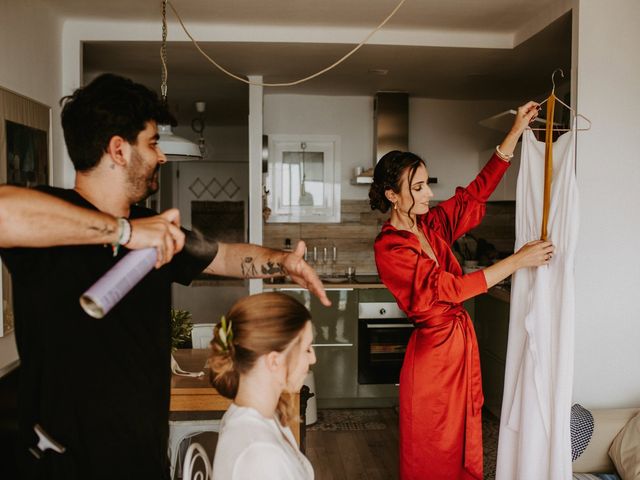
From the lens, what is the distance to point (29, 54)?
307 centimetres

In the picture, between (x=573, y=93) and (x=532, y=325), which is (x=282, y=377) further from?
(x=573, y=93)

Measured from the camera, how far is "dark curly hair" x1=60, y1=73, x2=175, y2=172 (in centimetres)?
137

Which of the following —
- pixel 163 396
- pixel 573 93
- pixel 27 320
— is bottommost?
pixel 163 396

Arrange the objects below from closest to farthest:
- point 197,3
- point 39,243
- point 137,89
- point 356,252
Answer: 1. point 39,243
2. point 137,89
3. point 197,3
4. point 356,252

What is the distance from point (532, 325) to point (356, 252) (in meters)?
3.12

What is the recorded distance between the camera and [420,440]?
2389mm

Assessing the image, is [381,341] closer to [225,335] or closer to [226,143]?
[225,335]

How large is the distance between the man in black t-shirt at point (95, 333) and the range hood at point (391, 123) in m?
3.68

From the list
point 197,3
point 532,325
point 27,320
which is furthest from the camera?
point 197,3

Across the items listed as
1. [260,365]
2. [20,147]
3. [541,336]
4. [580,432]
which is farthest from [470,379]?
[20,147]

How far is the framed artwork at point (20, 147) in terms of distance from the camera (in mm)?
2666

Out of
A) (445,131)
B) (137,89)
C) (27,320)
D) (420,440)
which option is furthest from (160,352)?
(445,131)

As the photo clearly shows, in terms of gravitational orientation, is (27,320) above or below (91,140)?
below

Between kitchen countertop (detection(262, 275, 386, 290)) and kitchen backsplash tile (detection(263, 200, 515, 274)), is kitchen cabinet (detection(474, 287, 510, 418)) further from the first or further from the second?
kitchen backsplash tile (detection(263, 200, 515, 274))
